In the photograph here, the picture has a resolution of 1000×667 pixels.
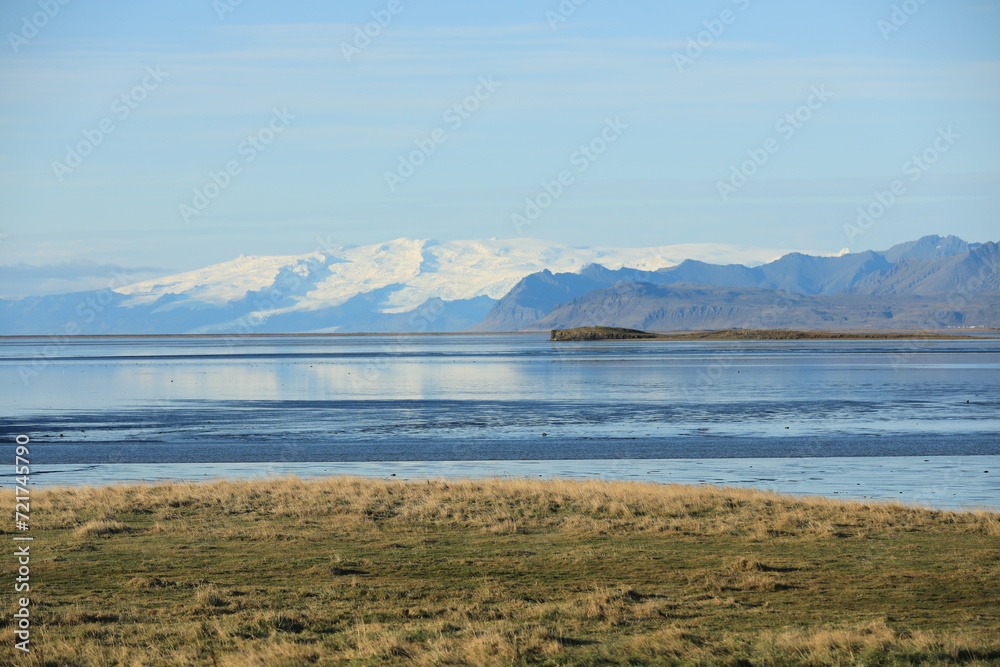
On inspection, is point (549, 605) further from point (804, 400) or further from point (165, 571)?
point (804, 400)

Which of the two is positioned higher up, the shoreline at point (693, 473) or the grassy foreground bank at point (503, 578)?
the grassy foreground bank at point (503, 578)

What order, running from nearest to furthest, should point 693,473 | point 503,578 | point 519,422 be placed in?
point 503,578
point 693,473
point 519,422

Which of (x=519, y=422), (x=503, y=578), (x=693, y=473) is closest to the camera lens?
(x=503, y=578)

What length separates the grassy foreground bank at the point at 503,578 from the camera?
40.2ft

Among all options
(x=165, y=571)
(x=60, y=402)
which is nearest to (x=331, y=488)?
(x=165, y=571)

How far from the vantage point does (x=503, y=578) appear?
16.6 meters

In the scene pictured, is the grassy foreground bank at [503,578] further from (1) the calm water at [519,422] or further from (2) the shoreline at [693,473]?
(1) the calm water at [519,422]

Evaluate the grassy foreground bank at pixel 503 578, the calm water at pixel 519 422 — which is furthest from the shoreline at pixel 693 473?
the grassy foreground bank at pixel 503 578

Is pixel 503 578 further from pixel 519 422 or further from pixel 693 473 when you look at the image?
pixel 519 422

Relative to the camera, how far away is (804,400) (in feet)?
191

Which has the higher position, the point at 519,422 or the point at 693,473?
the point at 519,422

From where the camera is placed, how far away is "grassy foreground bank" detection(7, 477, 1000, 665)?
1225cm

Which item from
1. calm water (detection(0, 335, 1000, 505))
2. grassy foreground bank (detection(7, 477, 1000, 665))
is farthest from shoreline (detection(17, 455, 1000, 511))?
grassy foreground bank (detection(7, 477, 1000, 665))

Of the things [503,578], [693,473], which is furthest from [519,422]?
[503,578]
